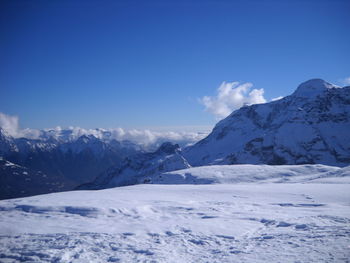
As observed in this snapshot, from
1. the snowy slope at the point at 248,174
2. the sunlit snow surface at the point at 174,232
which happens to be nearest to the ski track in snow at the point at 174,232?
the sunlit snow surface at the point at 174,232

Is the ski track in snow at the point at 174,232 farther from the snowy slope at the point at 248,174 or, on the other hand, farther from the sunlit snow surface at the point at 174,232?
the snowy slope at the point at 248,174

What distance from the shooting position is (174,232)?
12.7m

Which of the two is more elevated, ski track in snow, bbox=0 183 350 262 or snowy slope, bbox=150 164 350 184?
ski track in snow, bbox=0 183 350 262

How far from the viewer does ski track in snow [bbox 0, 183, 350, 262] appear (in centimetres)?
1009

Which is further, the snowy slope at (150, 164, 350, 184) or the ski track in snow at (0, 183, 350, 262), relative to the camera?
the snowy slope at (150, 164, 350, 184)

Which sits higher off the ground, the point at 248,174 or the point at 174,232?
the point at 174,232

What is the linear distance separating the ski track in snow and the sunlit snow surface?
4cm

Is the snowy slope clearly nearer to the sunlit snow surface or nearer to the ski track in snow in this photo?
the sunlit snow surface

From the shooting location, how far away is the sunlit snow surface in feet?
33.1

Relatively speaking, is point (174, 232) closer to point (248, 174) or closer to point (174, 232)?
point (174, 232)

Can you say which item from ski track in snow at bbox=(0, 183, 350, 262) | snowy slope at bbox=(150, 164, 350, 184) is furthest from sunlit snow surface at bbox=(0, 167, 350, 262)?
snowy slope at bbox=(150, 164, 350, 184)

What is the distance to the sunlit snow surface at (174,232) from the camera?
10.1 m

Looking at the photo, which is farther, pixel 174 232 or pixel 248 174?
pixel 248 174

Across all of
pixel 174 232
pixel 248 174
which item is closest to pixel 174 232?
pixel 174 232
